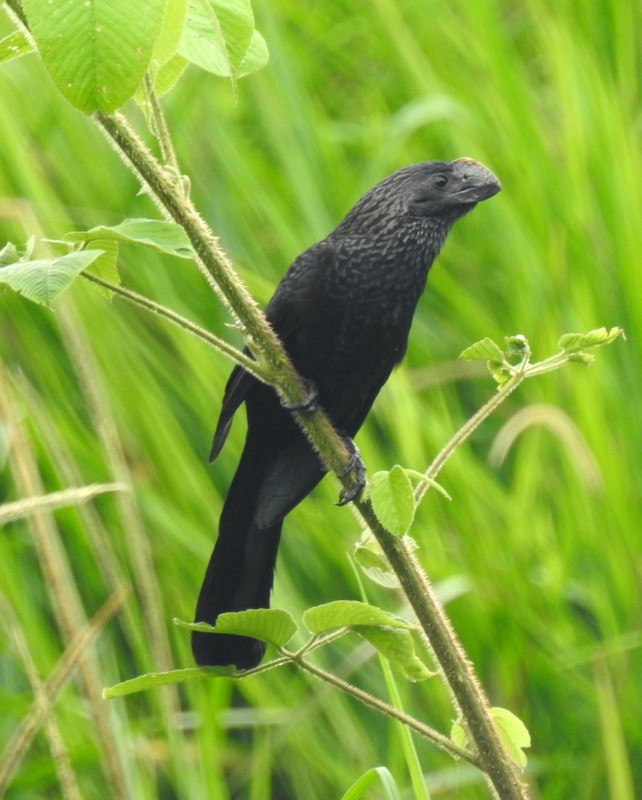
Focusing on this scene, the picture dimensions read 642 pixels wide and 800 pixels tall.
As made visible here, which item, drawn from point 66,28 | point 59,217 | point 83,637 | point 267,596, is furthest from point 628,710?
point 66,28

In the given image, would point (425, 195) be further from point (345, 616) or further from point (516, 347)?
point (345, 616)

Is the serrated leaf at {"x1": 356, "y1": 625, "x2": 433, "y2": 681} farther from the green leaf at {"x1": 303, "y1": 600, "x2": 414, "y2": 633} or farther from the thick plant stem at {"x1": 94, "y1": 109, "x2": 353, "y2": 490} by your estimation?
the thick plant stem at {"x1": 94, "y1": 109, "x2": 353, "y2": 490}

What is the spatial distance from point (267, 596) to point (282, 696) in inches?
19.7

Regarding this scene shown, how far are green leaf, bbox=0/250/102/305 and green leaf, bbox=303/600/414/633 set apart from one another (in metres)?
0.26

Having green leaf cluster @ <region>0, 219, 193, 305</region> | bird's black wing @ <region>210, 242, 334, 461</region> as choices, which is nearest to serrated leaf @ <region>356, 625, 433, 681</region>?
green leaf cluster @ <region>0, 219, 193, 305</region>

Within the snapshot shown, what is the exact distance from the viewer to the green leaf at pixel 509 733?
0.86 metres

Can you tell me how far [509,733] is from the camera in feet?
2.86

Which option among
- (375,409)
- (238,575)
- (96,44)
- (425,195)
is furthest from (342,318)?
(96,44)

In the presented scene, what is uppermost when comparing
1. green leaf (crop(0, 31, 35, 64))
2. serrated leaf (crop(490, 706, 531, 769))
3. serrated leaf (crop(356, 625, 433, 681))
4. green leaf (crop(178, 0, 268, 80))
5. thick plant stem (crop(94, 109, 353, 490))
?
green leaf (crop(0, 31, 35, 64))

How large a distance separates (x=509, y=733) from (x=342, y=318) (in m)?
0.79

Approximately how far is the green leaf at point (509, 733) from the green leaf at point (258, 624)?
0.17 metres

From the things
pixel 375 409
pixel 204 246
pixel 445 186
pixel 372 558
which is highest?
pixel 204 246

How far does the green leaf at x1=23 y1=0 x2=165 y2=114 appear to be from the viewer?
1.95 ft

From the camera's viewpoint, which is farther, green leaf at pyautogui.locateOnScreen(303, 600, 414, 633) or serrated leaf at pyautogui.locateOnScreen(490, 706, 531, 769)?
serrated leaf at pyautogui.locateOnScreen(490, 706, 531, 769)
